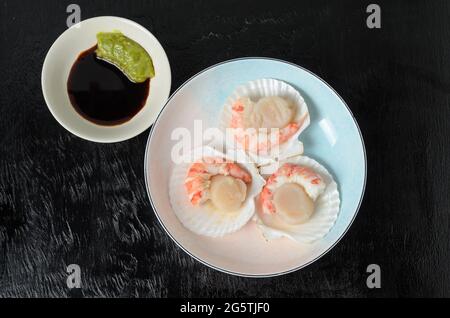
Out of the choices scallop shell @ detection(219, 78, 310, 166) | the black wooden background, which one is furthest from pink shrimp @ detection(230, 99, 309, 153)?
the black wooden background

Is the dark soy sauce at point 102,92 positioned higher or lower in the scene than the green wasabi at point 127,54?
lower

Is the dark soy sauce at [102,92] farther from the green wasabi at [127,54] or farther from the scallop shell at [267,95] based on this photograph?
the scallop shell at [267,95]

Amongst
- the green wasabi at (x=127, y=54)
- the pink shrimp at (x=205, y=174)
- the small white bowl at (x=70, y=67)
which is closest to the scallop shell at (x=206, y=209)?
the pink shrimp at (x=205, y=174)

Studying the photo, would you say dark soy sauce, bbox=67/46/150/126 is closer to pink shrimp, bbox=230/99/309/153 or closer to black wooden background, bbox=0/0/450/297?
black wooden background, bbox=0/0/450/297

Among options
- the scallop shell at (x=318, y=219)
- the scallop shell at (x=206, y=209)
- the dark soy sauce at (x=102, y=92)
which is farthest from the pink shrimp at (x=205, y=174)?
the dark soy sauce at (x=102, y=92)

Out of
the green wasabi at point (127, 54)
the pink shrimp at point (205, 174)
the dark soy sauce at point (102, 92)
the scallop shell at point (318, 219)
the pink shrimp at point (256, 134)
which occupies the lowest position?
the scallop shell at point (318, 219)

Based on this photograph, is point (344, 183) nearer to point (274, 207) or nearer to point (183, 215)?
point (274, 207)
